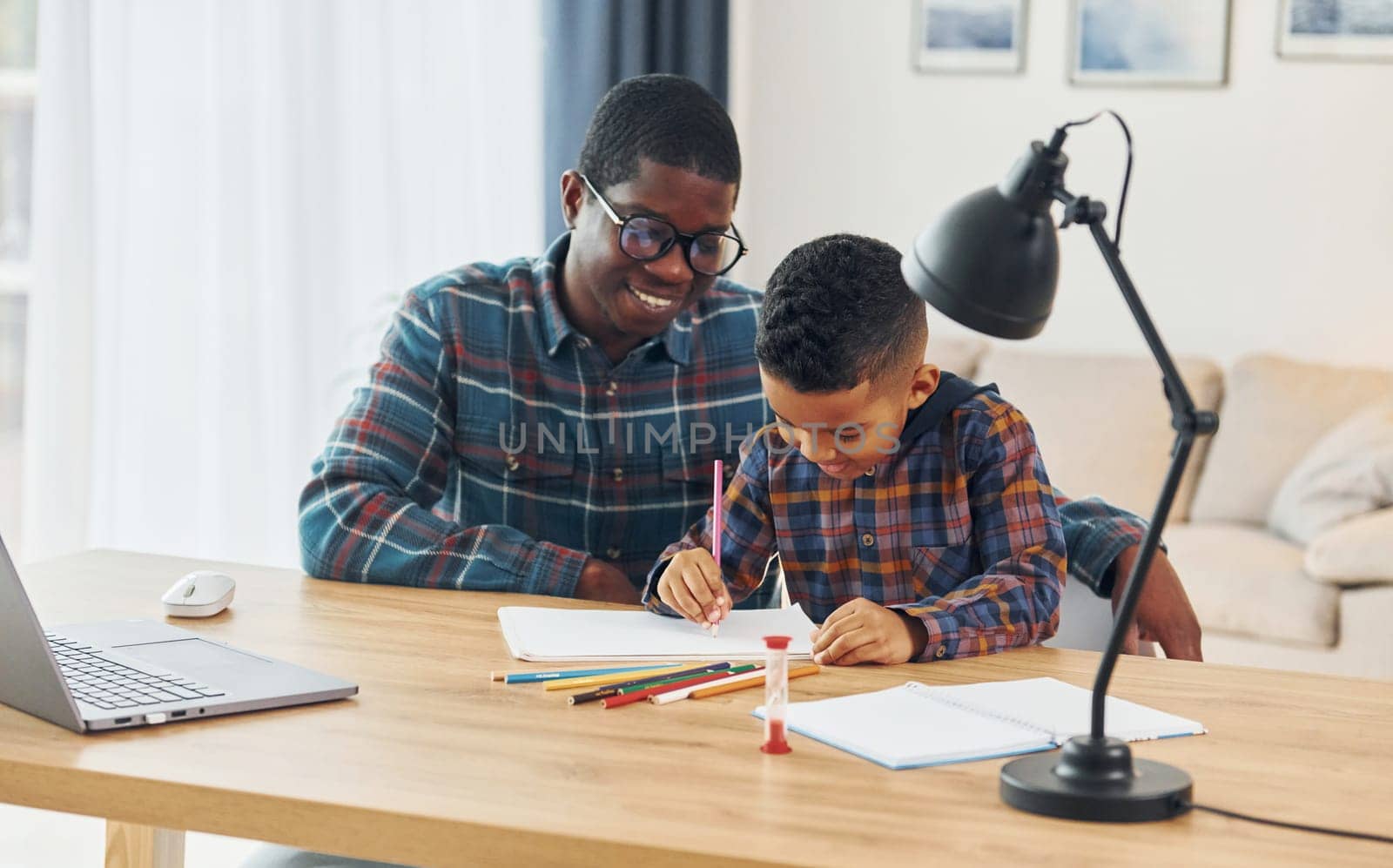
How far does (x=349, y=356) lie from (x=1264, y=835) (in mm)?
2520

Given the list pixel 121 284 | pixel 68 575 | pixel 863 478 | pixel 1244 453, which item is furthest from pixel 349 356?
pixel 1244 453

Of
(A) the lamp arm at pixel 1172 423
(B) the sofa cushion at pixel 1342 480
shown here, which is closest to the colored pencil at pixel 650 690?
(A) the lamp arm at pixel 1172 423

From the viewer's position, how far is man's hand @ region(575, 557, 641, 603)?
1.60m

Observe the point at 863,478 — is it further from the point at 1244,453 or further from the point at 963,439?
the point at 1244,453

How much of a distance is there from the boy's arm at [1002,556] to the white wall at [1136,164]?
106 inches

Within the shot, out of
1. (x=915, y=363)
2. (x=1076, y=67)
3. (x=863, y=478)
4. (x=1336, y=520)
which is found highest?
(x=1076, y=67)

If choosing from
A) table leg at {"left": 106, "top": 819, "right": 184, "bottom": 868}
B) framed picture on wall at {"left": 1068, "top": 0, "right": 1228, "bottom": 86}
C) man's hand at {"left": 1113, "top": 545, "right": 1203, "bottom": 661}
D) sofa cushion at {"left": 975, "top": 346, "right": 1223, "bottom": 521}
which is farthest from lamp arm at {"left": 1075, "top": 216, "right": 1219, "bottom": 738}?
framed picture on wall at {"left": 1068, "top": 0, "right": 1228, "bottom": 86}

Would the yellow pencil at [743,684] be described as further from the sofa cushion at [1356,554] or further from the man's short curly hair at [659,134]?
the sofa cushion at [1356,554]

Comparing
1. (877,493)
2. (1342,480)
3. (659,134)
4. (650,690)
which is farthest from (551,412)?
(1342,480)

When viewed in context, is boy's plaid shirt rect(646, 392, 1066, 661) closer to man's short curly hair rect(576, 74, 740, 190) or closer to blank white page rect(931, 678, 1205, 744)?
blank white page rect(931, 678, 1205, 744)

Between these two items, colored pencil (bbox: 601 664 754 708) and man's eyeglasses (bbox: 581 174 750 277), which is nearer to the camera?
colored pencil (bbox: 601 664 754 708)

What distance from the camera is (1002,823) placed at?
872mm

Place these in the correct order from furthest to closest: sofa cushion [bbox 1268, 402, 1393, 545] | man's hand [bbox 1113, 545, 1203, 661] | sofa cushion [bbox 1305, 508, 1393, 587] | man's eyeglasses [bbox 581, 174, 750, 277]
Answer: sofa cushion [bbox 1268, 402, 1393, 545], sofa cushion [bbox 1305, 508, 1393, 587], man's eyeglasses [bbox 581, 174, 750, 277], man's hand [bbox 1113, 545, 1203, 661]

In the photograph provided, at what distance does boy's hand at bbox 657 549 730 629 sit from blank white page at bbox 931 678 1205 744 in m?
0.27
